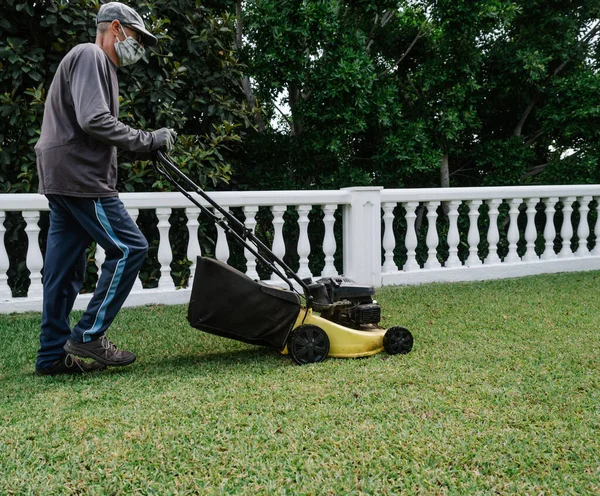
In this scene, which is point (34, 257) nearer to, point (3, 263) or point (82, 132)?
point (3, 263)

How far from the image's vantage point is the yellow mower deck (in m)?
3.48

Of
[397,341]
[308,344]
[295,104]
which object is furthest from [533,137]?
[308,344]

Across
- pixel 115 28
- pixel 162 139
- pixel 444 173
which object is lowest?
pixel 162 139

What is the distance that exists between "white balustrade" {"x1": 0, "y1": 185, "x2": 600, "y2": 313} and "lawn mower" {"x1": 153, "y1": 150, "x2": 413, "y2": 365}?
200 centimetres

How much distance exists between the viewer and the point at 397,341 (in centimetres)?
355

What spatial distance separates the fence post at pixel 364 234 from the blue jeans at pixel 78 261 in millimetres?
2950

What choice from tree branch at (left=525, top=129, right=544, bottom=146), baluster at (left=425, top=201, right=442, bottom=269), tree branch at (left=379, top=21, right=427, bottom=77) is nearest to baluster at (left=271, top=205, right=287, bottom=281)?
baluster at (left=425, top=201, right=442, bottom=269)

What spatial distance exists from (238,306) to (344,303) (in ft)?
2.24

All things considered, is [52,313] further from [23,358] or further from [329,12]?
[329,12]

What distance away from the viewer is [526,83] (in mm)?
9695

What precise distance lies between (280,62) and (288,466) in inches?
243

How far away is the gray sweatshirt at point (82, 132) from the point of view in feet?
9.98

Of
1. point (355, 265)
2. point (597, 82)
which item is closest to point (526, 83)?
point (597, 82)

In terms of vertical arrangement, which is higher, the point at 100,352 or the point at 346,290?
the point at 346,290
